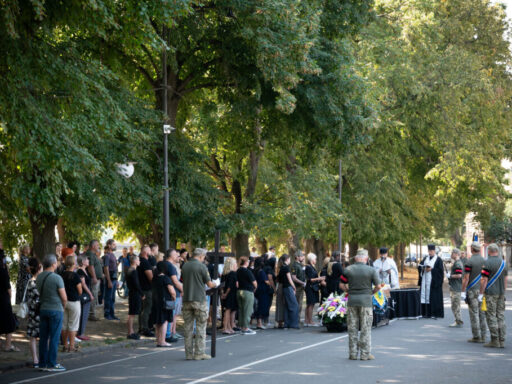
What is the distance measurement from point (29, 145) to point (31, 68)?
4.17ft

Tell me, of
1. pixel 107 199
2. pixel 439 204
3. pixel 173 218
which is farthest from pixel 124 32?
pixel 439 204

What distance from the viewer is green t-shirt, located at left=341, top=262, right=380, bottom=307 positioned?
13422 mm

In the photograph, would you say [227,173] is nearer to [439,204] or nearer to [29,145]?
[439,204]

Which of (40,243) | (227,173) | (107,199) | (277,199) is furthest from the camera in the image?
(227,173)

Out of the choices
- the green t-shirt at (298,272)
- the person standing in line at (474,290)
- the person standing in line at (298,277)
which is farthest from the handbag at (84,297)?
the person standing in line at (474,290)

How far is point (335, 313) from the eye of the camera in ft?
60.3

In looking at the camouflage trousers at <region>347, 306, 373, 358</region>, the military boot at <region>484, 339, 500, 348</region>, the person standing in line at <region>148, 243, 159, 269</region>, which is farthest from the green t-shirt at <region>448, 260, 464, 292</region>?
the person standing in line at <region>148, 243, 159, 269</region>

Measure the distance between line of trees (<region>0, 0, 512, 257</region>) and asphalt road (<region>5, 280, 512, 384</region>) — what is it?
9.81 ft

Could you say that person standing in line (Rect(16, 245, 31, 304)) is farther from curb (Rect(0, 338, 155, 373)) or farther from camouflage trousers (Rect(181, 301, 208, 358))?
camouflage trousers (Rect(181, 301, 208, 358))

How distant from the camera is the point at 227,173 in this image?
32.2 metres

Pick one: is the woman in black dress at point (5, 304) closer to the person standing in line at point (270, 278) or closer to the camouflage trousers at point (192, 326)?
the camouflage trousers at point (192, 326)

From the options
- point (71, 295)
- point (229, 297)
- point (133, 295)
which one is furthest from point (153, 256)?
point (71, 295)

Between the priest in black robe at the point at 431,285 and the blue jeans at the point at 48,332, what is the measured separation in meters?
12.1

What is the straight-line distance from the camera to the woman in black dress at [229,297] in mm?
18562
